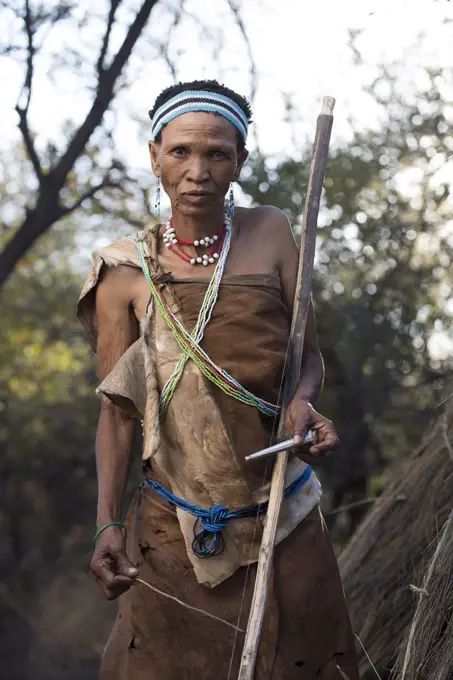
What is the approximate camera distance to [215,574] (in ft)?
9.25

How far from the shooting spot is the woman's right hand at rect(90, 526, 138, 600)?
8.77 ft

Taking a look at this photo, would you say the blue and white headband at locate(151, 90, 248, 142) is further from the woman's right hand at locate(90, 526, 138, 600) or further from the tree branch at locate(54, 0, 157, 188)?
the tree branch at locate(54, 0, 157, 188)

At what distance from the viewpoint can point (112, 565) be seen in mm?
2754

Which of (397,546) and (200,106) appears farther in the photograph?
(397,546)

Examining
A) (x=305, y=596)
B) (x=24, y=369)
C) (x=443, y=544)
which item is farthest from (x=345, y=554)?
(x=24, y=369)

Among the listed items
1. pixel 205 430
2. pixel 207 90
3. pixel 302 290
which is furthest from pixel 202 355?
pixel 207 90

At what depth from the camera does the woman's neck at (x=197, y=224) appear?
2.92m

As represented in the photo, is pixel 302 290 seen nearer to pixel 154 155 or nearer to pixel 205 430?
pixel 205 430

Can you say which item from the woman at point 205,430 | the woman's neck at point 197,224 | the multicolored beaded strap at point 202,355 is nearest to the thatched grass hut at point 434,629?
the woman at point 205,430

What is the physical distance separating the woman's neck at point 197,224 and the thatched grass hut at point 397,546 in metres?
1.36

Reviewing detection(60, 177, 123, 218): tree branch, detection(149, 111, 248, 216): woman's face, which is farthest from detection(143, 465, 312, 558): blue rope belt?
detection(60, 177, 123, 218): tree branch

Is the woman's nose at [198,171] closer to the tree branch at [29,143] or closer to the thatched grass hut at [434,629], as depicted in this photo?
the thatched grass hut at [434,629]

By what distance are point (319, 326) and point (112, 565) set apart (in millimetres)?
5359

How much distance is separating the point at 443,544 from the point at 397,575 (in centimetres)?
86
